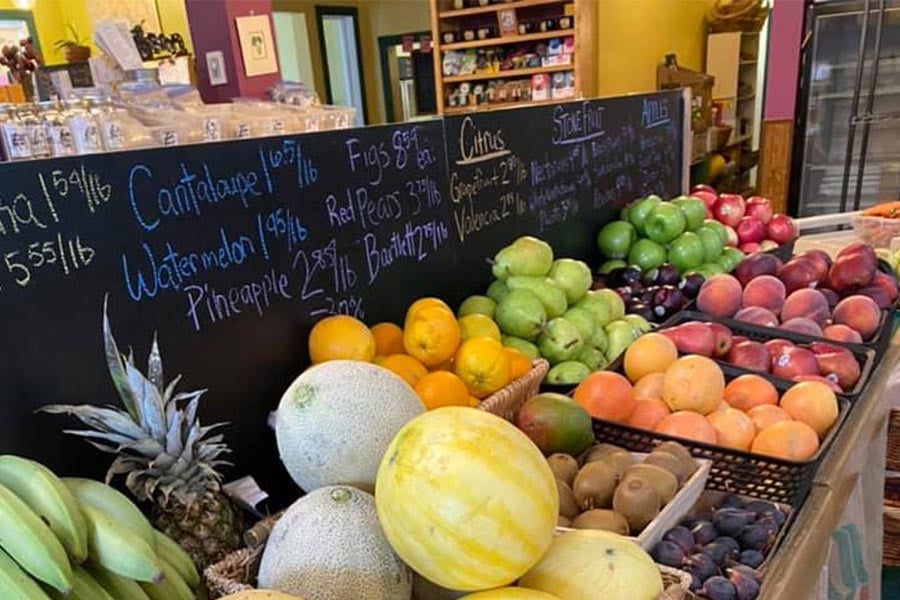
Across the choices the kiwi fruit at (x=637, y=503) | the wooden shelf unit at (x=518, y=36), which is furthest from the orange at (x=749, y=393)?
the wooden shelf unit at (x=518, y=36)

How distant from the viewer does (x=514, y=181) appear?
1856mm

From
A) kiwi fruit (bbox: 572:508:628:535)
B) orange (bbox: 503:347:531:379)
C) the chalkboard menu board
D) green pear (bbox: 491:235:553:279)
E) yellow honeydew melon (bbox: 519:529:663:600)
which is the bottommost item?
kiwi fruit (bbox: 572:508:628:535)

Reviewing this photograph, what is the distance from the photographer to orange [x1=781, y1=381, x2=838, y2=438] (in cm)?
129

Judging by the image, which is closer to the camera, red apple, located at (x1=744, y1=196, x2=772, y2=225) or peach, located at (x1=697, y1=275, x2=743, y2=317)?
peach, located at (x1=697, y1=275, x2=743, y2=317)

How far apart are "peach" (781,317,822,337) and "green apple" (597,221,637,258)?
0.62 metres

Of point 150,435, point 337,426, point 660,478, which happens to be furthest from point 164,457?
point 660,478

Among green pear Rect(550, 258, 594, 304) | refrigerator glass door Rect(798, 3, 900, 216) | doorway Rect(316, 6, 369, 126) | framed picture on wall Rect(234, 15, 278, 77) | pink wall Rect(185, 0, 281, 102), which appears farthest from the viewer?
doorway Rect(316, 6, 369, 126)

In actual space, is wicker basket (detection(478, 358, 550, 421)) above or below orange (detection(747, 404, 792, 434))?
above

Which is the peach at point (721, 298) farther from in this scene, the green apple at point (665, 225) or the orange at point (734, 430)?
the orange at point (734, 430)

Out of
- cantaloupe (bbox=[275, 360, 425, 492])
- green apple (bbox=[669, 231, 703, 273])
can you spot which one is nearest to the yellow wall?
green apple (bbox=[669, 231, 703, 273])

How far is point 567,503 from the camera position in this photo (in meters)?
1.00

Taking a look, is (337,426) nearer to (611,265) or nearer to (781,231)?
(611,265)

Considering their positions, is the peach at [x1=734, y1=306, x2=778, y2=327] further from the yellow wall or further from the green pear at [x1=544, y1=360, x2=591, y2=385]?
the yellow wall

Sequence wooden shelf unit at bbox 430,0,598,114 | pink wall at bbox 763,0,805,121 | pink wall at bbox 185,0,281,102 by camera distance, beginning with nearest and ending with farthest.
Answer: pink wall at bbox 185,0,281,102, pink wall at bbox 763,0,805,121, wooden shelf unit at bbox 430,0,598,114
